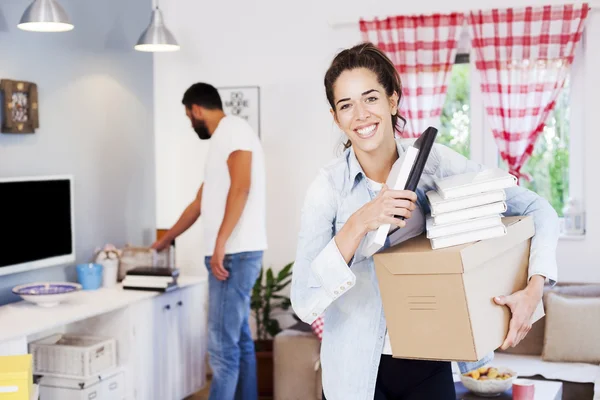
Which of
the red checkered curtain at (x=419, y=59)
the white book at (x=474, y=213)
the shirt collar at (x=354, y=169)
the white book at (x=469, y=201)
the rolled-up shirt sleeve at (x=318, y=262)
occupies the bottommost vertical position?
the rolled-up shirt sleeve at (x=318, y=262)

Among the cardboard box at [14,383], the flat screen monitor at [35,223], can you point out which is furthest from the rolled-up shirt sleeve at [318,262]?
the flat screen monitor at [35,223]

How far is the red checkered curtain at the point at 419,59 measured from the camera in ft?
14.0

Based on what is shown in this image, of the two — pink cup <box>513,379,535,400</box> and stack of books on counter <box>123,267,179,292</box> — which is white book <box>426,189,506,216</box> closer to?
pink cup <box>513,379,535,400</box>

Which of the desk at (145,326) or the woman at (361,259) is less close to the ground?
the woman at (361,259)

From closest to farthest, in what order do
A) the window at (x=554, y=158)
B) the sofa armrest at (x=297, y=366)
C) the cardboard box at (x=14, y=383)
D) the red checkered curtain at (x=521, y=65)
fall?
the cardboard box at (x=14, y=383)
the sofa armrest at (x=297, y=366)
the red checkered curtain at (x=521, y=65)
the window at (x=554, y=158)

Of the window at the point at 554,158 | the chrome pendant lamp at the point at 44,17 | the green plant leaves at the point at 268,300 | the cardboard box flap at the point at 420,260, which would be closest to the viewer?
the cardboard box flap at the point at 420,260

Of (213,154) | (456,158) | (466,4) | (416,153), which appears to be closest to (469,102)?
(466,4)

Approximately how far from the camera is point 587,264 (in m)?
4.14

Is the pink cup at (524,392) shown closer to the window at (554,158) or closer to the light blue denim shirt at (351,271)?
the light blue denim shirt at (351,271)

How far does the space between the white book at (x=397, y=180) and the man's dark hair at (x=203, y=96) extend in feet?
8.04

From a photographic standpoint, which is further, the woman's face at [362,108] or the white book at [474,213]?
the woman's face at [362,108]

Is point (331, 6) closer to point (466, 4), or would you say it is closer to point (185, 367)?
point (466, 4)

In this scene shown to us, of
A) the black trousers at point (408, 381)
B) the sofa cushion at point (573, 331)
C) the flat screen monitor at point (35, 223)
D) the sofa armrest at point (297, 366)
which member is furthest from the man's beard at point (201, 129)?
the black trousers at point (408, 381)

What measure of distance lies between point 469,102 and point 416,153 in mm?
3130
